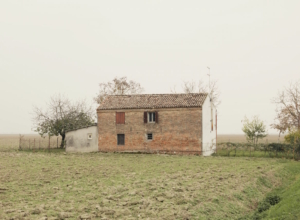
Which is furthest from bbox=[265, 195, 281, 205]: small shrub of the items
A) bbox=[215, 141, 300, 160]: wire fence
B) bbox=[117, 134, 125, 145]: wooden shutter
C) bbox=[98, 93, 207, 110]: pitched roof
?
bbox=[117, 134, 125, 145]: wooden shutter

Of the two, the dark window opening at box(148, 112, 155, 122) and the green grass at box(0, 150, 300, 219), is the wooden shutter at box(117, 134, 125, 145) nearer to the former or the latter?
the dark window opening at box(148, 112, 155, 122)

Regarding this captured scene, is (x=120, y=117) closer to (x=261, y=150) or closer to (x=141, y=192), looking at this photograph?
(x=261, y=150)

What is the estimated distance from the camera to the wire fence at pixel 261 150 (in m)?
31.4

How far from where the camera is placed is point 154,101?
118ft

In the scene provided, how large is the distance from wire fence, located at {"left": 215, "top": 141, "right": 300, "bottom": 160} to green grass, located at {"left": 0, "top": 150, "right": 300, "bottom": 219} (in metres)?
10.6

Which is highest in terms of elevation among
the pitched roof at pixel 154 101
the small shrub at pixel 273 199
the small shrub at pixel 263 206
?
the pitched roof at pixel 154 101

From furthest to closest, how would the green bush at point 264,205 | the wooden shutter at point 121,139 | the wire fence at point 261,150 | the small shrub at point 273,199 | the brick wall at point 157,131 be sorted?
the wooden shutter at point 121,139 < the brick wall at point 157,131 < the wire fence at point 261,150 < the small shrub at point 273,199 < the green bush at point 264,205

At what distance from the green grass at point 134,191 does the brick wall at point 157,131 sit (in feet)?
36.6

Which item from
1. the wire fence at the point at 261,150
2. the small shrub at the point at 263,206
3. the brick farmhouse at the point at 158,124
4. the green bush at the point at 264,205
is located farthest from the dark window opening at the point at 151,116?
the small shrub at the point at 263,206

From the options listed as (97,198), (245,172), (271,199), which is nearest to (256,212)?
(271,199)

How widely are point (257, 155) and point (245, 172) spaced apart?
13.2m

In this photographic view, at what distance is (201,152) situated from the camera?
32406mm

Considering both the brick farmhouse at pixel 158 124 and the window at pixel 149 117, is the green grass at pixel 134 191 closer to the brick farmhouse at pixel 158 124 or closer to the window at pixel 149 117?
the brick farmhouse at pixel 158 124

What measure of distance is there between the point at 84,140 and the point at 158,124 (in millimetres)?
8428
